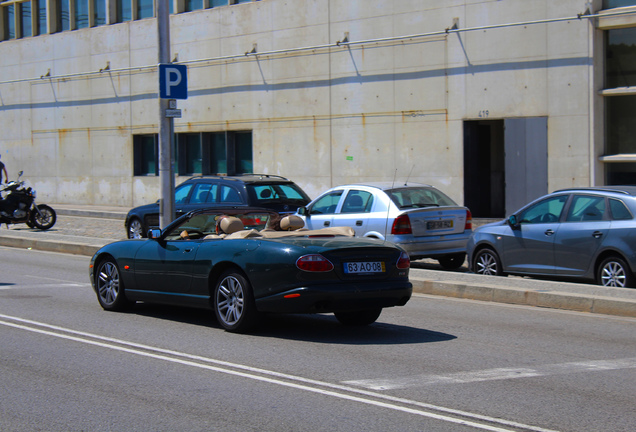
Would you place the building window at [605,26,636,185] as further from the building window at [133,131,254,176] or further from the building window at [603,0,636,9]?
the building window at [133,131,254,176]

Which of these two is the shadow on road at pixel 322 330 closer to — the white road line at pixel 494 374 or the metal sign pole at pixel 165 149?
the white road line at pixel 494 374

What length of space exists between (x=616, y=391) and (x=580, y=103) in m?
14.9

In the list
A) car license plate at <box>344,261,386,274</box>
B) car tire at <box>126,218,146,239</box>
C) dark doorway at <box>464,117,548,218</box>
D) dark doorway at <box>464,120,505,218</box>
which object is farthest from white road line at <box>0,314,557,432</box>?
dark doorway at <box>464,120,505,218</box>

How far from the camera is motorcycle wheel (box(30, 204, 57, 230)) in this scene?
23.1 meters

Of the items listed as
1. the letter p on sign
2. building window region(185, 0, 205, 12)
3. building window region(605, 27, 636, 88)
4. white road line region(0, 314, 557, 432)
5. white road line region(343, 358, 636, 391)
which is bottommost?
white road line region(343, 358, 636, 391)

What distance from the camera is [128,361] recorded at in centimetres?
761

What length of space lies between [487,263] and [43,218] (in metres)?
14.2

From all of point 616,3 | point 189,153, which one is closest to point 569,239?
point 616,3

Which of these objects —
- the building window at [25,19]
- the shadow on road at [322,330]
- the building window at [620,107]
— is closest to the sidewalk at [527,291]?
the shadow on road at [322,330]

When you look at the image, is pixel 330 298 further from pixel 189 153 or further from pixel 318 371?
pixel 189 153

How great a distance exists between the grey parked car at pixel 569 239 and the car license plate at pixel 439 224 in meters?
0.67

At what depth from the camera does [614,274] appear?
11.5 meters

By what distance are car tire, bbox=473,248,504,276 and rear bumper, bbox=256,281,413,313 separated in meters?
5.04

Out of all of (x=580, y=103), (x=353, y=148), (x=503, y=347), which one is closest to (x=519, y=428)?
(x=503, y=347)
